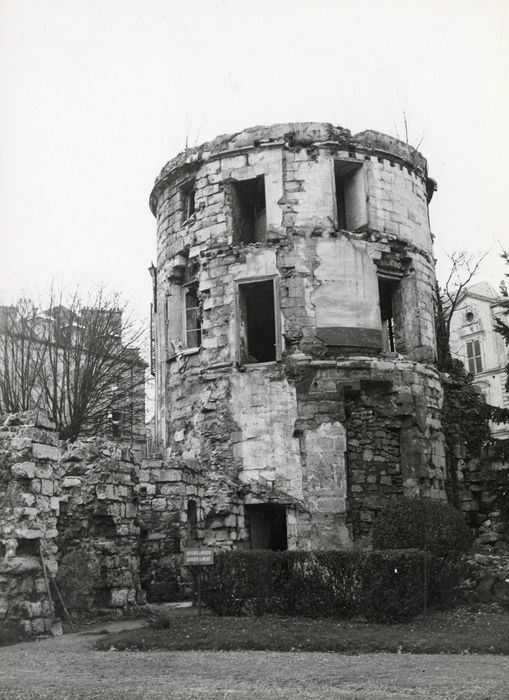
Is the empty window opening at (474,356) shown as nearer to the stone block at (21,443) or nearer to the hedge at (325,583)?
the hedge at (325,583)

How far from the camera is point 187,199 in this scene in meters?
21.4

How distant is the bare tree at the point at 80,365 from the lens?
24812 mm

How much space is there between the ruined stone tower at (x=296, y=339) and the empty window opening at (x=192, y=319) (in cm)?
4

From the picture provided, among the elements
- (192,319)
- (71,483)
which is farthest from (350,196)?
(71,483)

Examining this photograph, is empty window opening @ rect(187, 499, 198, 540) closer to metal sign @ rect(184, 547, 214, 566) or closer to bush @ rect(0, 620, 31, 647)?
metal sign @ rect(184, 547, 214, 566)

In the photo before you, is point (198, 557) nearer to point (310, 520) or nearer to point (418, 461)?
point (310, 520)

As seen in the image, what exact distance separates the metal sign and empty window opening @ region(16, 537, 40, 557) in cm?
217

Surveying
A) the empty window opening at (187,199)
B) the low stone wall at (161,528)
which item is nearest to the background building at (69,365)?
the empty window opening at (187,199)

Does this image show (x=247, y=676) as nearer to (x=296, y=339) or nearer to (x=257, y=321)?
(x=296, y=339)

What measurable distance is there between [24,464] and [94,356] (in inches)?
567

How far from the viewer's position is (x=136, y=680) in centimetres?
764

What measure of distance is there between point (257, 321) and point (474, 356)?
22.2 metres

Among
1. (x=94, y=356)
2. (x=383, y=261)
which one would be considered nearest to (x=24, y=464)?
(x=383, y=261)

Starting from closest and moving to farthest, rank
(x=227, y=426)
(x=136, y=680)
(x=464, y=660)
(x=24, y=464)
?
(x=136, y=680)
(x=464, y=660)
(x=24, y=464)
(x=227, y=426)
